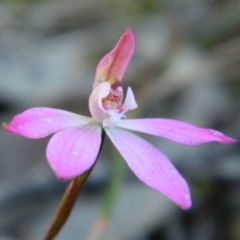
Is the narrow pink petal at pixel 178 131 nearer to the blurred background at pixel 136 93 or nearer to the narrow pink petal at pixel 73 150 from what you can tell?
the narrow pink petal at pixel 73 150

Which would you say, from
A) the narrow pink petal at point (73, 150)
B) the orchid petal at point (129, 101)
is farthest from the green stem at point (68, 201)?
the orchid petal at point (129, 101)

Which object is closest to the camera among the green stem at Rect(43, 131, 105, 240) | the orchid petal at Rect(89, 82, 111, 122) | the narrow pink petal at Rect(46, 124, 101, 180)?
the narrow pink petal at Rect(46, 124, 101, 180)

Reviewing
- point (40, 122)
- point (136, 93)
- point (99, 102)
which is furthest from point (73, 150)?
point (136, 93)

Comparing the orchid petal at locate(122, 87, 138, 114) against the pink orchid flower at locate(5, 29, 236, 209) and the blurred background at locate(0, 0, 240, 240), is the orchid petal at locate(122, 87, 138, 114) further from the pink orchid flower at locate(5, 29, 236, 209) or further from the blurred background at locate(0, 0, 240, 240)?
the blurred background at locate(0, 0, 240, 240)

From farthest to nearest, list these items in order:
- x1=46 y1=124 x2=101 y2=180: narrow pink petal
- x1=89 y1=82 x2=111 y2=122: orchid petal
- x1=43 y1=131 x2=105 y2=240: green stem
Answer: x1=89 y1=82 x2=111 y2=122: orchid petal
x1=43 y1=131 x2=105 y2=240: green stem
x1=46 y1=124 x2=101 y2=180: narrow pink petal

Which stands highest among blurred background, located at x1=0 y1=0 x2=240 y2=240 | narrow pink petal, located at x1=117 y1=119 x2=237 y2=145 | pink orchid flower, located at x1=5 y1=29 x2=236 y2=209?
pink orchid flower, located at x1=5 y1=29 x2=236 y2=209

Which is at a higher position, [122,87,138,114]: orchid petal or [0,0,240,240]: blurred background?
[122,87,138,114]: orchid petal

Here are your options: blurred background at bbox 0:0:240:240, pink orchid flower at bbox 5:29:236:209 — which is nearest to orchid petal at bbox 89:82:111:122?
pink orchid flower at bbox 5:29:236:209

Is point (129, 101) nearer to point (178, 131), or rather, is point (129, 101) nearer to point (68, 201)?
point (178, 131)

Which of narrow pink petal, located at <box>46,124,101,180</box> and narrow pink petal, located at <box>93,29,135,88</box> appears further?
narrow pink petal, located at <box>93,29,135,88</box>

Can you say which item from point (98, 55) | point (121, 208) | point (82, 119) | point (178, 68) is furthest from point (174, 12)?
point (82, 119)
